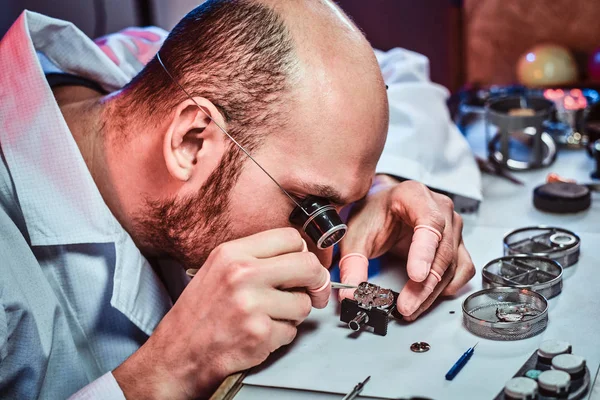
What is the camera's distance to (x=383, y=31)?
2990 millimetres

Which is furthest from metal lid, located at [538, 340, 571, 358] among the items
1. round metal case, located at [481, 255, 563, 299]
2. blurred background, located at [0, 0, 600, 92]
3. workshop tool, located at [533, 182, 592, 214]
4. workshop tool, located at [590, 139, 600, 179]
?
blurred background, located at [0, 0, 600, 92]

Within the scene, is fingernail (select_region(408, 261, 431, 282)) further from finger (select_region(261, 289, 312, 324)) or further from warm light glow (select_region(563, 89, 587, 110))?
warm light glow (select_region(563, 89, 587, 110))

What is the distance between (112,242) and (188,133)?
0.33m

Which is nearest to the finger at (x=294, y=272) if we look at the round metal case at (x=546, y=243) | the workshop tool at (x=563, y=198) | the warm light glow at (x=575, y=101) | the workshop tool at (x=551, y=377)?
the workshop tool at (x=551, y=377)

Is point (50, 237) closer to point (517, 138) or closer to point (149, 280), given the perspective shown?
point (149, 280)

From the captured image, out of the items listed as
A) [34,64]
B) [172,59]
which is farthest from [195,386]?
[34,64]

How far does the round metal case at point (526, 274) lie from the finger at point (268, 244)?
0.45 m

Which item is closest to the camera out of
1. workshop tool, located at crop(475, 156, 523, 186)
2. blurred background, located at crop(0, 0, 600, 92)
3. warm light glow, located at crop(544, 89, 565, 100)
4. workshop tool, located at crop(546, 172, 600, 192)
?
→ workshop tool, located at crop(546, 172, 600, 192)

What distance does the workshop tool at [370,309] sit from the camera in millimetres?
1192

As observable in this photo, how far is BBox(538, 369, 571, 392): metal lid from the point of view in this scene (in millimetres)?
949

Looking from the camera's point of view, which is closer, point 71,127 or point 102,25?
point 71,127

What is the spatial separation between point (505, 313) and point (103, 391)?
2.42 ft

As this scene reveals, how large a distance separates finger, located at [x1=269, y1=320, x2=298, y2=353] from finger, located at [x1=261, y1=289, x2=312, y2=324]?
0.04 ft

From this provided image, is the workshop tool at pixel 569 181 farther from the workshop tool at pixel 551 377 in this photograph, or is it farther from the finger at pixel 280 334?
the finger at pixel 280 334
